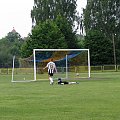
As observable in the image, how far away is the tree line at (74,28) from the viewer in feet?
259

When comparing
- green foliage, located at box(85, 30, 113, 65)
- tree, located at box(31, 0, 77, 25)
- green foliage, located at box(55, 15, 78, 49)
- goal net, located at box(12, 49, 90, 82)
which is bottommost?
goal net, located at box(12, 49, 90, 82)

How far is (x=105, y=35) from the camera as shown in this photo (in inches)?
3275

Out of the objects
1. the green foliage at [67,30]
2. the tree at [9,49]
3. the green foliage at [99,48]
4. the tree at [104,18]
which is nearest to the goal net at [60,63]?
the tree at [104,18]

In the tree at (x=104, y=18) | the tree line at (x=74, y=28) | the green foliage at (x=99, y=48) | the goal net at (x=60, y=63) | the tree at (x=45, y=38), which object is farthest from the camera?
the green foliage at (x=99, y=48)

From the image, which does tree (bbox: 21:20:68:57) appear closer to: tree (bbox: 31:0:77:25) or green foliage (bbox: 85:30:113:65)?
tree (bbox: 31:0:77:25)

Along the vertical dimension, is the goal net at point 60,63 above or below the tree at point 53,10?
below

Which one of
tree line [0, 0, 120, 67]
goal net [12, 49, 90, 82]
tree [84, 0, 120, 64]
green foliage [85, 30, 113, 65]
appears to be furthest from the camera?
green foliage [85, 30, 113, 65]

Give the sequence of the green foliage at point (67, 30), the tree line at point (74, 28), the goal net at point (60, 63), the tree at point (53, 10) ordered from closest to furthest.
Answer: the goal net at point (60, 63)
the tree line at point (74, 28)
the green foliage at point (67, 30)
the tree at point (53, 10)

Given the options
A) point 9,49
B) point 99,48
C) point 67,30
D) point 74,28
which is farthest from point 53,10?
point 9,49

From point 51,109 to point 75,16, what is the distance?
242ft

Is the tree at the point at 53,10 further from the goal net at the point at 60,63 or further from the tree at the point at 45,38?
the goal net at the point at 60,63

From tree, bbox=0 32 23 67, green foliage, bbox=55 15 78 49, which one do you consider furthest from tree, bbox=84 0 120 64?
tree, bbox=0 32 23 67

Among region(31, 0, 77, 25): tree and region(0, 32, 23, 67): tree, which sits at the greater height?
region(31, 0, 77, 25): tree

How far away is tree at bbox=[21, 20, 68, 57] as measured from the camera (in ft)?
254
